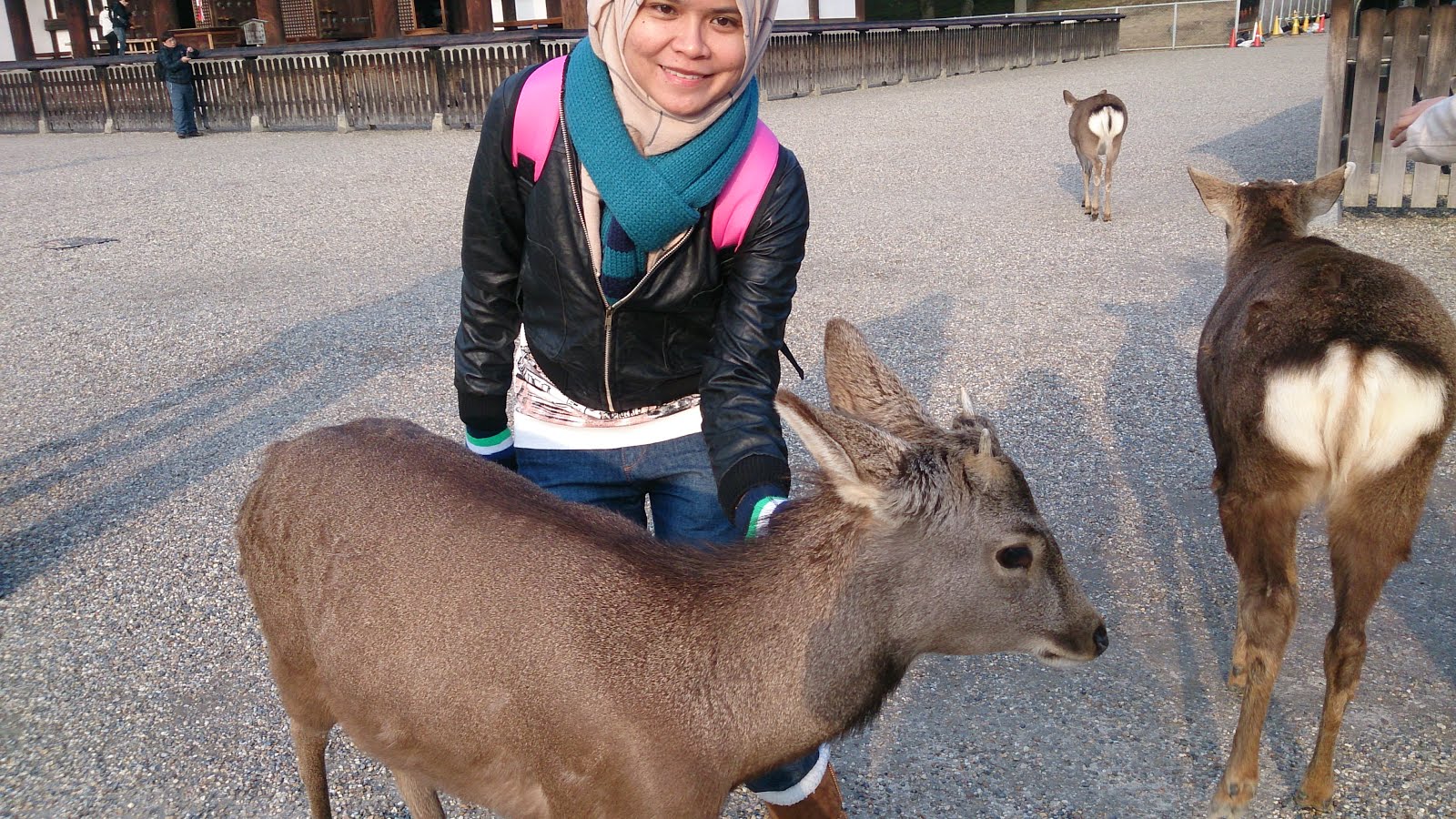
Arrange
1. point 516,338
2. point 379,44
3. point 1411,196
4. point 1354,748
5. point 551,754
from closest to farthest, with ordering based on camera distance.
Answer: point 551,754 < point 516,338 < point 1354,748 < point 1411,196 < point 379,44

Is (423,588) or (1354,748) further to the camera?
(1354,748)

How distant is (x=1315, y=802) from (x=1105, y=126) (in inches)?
432

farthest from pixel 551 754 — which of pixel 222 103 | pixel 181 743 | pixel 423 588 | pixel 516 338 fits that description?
pixel 222 103

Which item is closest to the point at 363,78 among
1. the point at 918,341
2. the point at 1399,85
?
the point at 918,341

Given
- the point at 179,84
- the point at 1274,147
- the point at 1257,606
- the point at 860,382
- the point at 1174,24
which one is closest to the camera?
the point at 860,382

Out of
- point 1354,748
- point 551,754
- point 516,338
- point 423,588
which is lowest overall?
point 1354,748

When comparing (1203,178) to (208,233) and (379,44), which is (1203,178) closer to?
(208,233)

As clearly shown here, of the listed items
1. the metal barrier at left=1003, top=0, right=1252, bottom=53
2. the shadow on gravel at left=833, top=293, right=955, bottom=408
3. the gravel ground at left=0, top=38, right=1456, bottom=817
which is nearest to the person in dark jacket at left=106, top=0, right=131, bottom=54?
the gravel ground at left=0, top=38, right=1456, bottom=817

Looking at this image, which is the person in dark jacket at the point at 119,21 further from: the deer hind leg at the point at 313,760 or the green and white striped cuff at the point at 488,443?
the deer hind leg at the point at 313,760

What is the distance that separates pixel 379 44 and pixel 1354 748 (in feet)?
77.8

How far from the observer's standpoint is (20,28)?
37.6 meters

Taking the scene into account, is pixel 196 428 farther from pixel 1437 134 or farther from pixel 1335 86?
pixel 1335 86

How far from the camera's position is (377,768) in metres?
4.04

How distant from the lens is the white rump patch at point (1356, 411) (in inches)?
142
